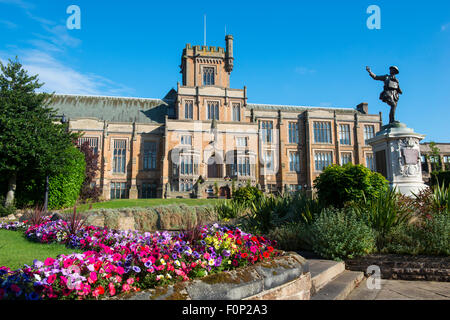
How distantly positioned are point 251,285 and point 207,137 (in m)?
34.8

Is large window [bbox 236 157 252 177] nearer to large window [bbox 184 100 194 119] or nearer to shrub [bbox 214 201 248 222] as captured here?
large window [bbox 184 100 194 119]

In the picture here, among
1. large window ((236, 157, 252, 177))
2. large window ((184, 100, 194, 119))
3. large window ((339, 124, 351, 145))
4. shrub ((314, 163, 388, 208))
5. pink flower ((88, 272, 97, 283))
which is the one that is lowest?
pink flower ((88, 272, 97, 283))

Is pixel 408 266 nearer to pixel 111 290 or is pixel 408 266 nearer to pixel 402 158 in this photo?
pixel 111 290

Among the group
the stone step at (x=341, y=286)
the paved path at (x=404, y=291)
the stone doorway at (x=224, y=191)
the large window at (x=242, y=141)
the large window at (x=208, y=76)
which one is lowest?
the paved path at (x=404, y=291)

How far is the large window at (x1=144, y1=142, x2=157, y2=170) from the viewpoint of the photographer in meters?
39.4

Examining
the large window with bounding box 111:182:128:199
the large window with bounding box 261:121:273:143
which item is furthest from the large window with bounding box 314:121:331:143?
the large window with bounding box 111:182:128:199

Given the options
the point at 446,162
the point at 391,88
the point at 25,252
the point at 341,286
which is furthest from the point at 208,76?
the point at 446,162

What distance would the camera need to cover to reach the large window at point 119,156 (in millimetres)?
39125

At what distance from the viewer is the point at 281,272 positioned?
3611 millimetres

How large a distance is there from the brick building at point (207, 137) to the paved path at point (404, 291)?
27103mm

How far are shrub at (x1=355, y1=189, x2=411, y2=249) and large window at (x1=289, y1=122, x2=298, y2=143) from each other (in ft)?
128

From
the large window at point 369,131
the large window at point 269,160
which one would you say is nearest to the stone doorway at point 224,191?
the large window at point 269,160

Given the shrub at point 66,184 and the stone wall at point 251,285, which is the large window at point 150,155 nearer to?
the shrub at point 66,184
